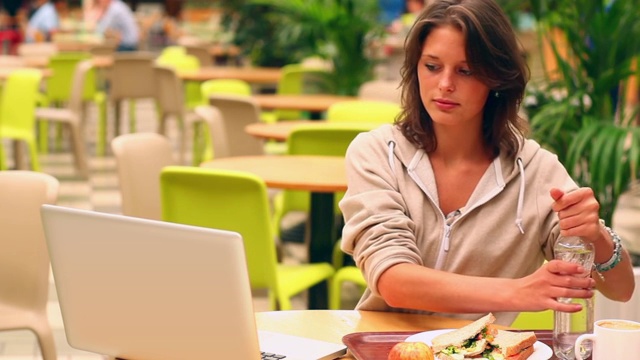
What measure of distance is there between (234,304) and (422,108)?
0.90m

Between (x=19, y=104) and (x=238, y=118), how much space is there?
74.5 inches

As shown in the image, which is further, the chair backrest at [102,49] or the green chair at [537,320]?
the chair backrest at [102,49]

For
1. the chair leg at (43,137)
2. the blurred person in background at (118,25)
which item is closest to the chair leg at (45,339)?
the chair leg at (43,137)

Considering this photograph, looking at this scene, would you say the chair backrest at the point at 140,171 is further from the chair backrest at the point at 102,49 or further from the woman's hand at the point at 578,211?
the chair backrest at the point at 102,49

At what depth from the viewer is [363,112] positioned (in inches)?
217

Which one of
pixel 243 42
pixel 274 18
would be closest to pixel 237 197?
pixel 274 18

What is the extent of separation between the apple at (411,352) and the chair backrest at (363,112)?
373 cm

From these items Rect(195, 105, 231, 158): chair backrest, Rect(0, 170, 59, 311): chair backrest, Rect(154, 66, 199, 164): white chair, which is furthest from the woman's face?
Rect(154, 66, 199, 164): white chair

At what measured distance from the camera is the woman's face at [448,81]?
217 centimetres

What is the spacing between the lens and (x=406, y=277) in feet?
6.79

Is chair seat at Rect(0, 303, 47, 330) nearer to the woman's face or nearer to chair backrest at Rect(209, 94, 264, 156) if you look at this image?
the woman's face

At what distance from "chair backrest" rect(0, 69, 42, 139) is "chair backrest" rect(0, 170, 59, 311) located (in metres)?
4.13

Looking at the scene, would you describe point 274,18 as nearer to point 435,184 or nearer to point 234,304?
point 435,184

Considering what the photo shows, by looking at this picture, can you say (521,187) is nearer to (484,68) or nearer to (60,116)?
(484,68)
